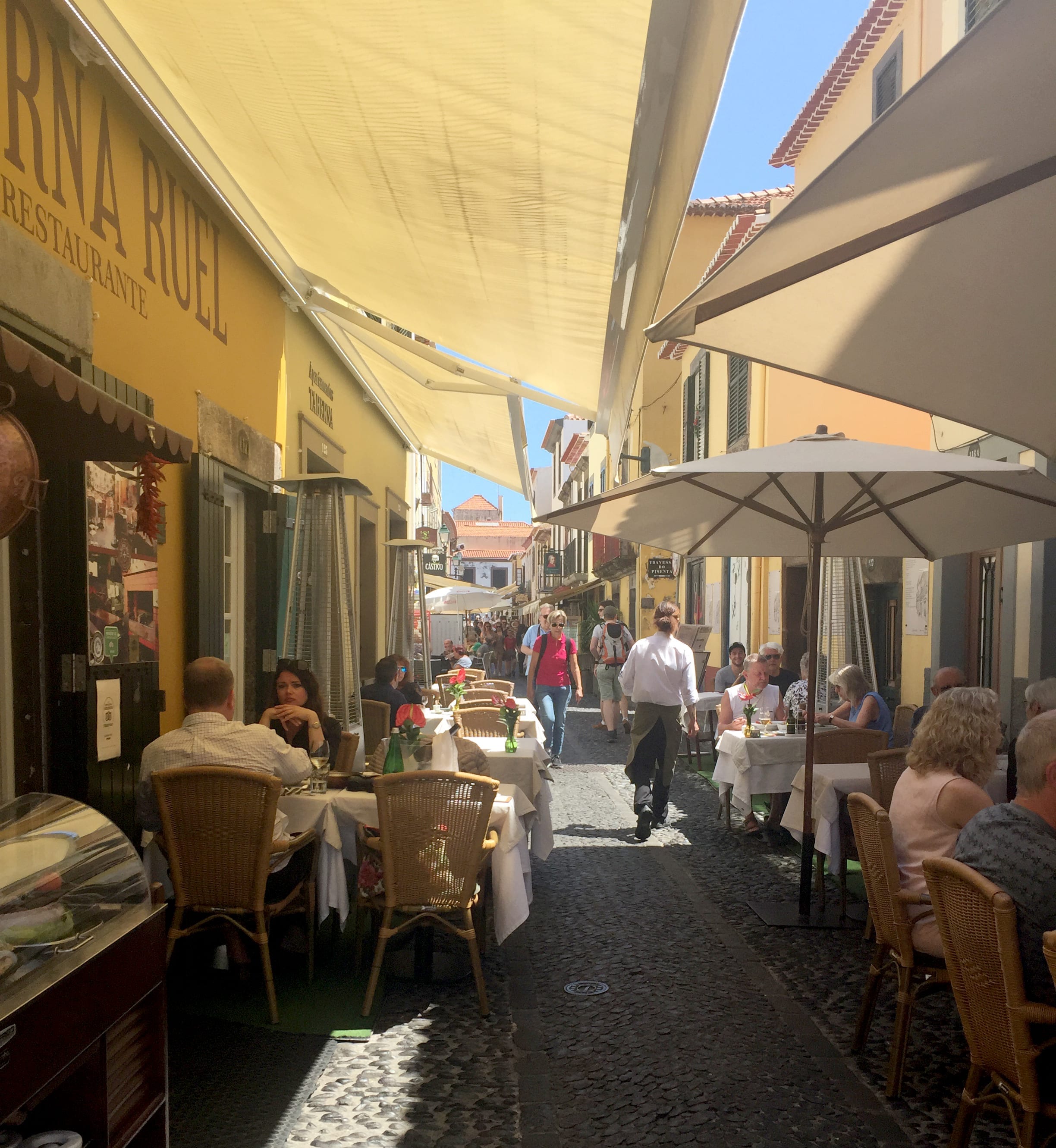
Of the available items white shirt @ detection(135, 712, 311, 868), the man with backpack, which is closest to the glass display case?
white shirt @ detection(135, 712, 311, 868)

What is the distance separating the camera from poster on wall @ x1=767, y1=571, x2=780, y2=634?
12.9 meters

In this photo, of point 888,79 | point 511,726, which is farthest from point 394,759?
point 888,79

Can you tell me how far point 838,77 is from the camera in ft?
37.2

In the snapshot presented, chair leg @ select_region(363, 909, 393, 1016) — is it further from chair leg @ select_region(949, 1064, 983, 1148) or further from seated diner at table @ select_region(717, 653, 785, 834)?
seated diner at table @ select_region(717, 653, 785, 834)

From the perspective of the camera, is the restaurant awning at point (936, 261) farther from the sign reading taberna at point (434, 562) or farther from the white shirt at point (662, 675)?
the sign reading taberna at point (434, 562)

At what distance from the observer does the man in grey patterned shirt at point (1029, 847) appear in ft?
8.82

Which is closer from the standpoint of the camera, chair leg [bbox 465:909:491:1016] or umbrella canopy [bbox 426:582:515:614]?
chair leg [bbox 465:909:491:1016]

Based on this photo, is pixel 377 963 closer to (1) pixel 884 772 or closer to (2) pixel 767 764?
(1) pixel 884 772

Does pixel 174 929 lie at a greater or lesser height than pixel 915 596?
lesser

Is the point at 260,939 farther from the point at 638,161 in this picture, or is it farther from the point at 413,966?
the point at 638,161

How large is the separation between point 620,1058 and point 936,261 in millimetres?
2910

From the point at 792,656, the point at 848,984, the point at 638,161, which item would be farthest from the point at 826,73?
the point at 848,984

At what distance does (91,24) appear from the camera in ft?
14.1

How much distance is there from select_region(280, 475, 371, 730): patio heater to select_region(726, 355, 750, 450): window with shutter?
795 centimetres
